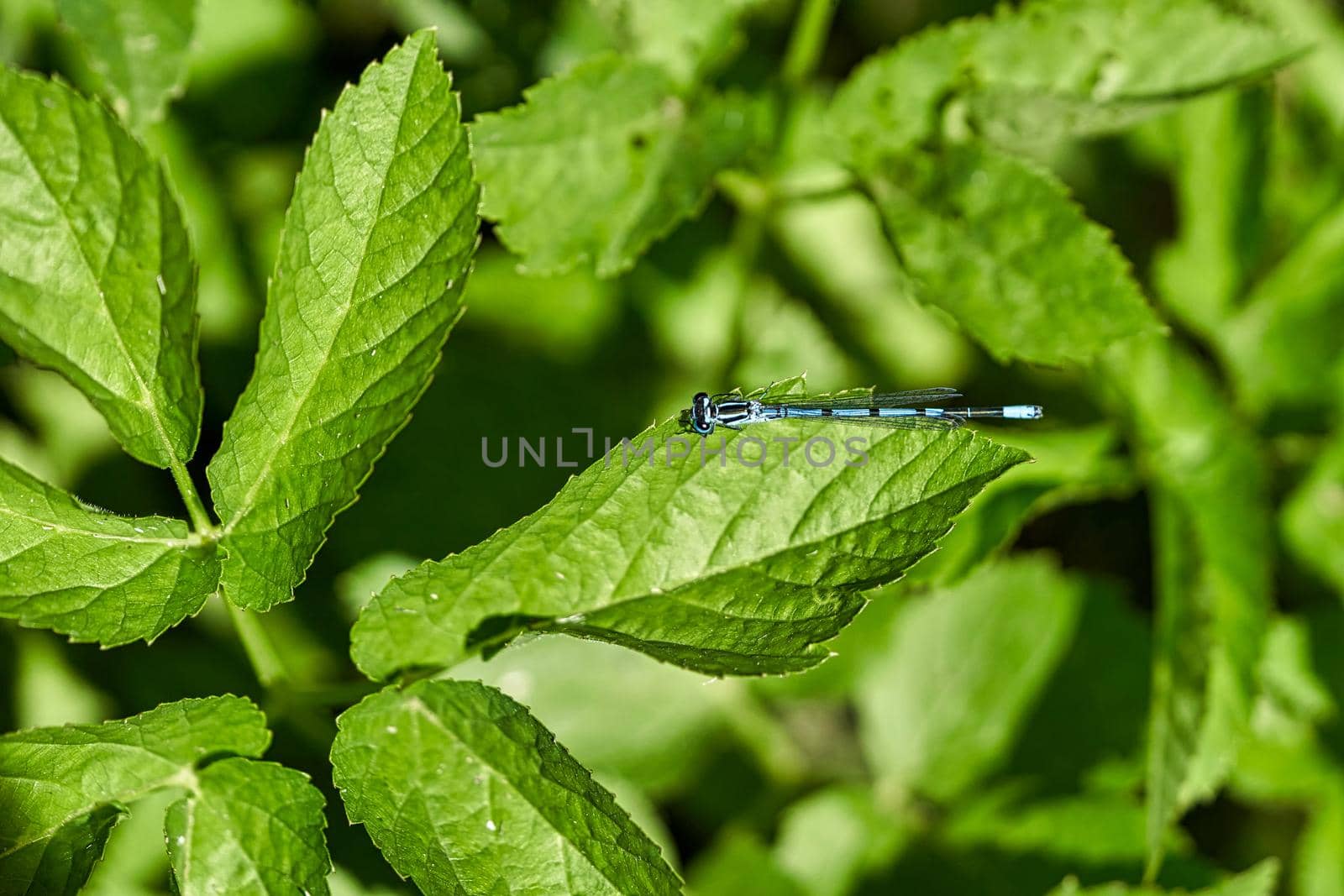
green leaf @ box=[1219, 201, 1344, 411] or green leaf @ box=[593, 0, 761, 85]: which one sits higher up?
green leaf @ box=[593, 0, 761, 85]

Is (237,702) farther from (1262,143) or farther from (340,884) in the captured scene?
(1262,143)

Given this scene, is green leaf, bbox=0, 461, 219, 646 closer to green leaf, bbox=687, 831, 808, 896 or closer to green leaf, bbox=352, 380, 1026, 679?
green leaf, bbox=352, 380, 1026, 679

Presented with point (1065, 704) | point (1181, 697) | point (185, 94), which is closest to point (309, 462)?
point (1181, 697)

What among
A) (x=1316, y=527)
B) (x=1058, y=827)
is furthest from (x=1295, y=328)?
(x=1058, y=827)

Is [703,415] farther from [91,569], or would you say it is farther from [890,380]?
[890,380]

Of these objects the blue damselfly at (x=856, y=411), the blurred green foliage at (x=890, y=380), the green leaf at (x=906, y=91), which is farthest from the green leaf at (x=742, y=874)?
the green leaf at (x=906, y=91)

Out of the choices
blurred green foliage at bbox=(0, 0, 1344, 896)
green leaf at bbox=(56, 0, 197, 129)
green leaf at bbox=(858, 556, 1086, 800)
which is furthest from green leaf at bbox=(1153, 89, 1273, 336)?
green leaf at bbox=(56, 0, 197, 129)
